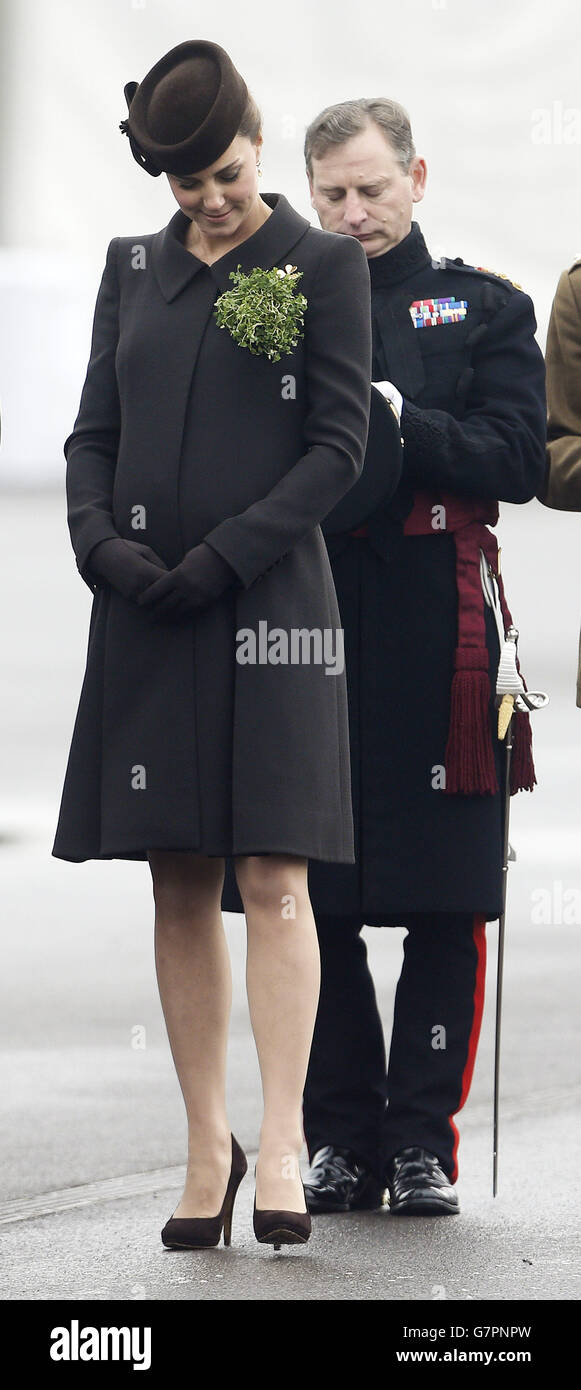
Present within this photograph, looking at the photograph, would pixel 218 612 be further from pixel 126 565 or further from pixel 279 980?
pixel 279 980

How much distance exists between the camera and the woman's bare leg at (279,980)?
3533 millimetres

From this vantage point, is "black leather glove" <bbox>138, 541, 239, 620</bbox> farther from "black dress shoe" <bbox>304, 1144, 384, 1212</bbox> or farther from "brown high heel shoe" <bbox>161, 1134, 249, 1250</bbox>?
"black dress shoe" <bbox>304, 1144, 384, 1212</bbox>

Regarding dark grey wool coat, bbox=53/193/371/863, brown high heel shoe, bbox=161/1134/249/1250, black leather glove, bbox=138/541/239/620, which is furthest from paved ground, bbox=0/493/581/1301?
black leather glove, bbox=138/541/239/620

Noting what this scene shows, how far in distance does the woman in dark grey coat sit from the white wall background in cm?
1122

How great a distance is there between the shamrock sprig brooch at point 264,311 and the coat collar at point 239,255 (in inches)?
1.8

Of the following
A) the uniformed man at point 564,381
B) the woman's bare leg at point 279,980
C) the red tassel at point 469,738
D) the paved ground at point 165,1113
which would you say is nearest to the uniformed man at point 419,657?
the red tassel at point 469,738

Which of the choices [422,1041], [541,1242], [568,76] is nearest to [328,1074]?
[422,1041]

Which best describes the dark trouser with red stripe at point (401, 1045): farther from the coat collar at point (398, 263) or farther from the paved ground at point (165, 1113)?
the coat collar at point (398, 263)

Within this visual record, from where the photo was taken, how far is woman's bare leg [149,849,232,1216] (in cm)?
363

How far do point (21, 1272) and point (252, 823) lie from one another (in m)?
0.78

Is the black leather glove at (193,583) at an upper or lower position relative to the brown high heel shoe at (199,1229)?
upper

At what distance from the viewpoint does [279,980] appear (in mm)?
3549

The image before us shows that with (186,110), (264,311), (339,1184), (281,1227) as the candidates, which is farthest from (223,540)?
(339,1184)

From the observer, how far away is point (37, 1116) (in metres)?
4.98
